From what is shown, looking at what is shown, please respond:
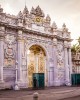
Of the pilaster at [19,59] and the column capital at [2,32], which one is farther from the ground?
the column capital at [2,32]

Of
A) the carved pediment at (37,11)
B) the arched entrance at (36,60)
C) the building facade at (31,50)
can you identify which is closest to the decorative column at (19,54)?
the building facade at (31,50)

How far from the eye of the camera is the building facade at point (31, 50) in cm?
2058

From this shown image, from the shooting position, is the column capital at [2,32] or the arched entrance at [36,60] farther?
the arched entrance at [36,60]

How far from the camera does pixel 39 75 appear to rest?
22453 millimetres

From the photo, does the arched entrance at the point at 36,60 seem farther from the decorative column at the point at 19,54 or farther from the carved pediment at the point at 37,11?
the carved pediment at the point at 37,11

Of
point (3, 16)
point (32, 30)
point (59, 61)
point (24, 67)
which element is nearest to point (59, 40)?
point (59, 61)

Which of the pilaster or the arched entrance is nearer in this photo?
the pilaster

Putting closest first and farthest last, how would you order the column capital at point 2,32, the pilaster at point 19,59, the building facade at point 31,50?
1. the column capital at point 2,32
2. the building facade at point 31,50
3. the pilaster at point 19,59

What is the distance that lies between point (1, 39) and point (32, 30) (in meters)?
4.27

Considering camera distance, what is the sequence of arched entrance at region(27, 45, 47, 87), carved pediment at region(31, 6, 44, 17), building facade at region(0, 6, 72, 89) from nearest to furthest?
building facade at region(0, 6, 72, 89)
arched entrance at region(27, 45, 47, 87)
carved pediment at region(31, 6, 44, 17)

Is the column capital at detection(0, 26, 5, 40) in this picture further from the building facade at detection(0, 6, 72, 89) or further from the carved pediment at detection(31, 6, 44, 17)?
the carved pediment at detection(31, 6, 44, 17)

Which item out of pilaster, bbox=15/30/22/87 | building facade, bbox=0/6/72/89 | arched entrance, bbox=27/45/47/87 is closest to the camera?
building facade, bbox=0/6/72/89

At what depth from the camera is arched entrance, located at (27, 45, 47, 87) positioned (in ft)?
76.2

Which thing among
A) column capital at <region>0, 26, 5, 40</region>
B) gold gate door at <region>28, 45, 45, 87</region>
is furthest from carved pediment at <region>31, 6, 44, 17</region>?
column capital at <region>0, 26, 5, 40</region>
